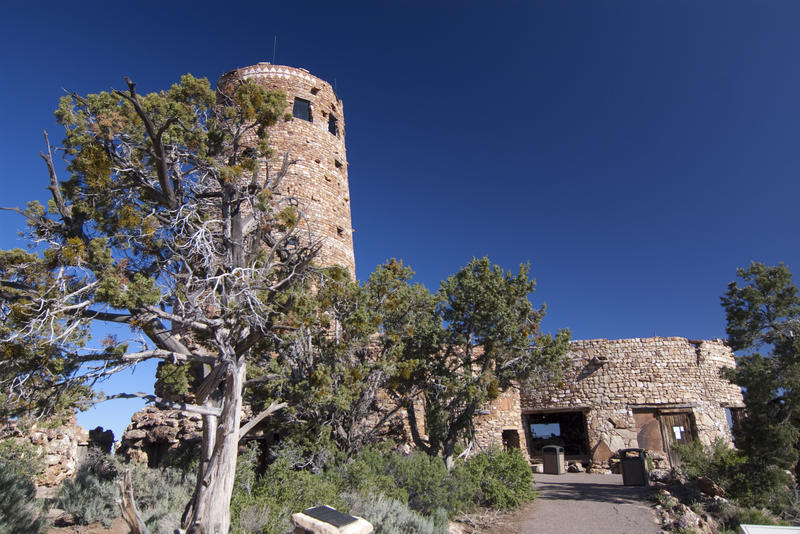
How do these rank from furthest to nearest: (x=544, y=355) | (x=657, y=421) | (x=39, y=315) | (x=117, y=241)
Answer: (x=657, y=421)
(x=544, y=355)
(x=117, y=241)
(x=39, y=315)

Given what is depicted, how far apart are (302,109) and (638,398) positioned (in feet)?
52.8

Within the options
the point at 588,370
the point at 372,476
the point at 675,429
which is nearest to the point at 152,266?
the point at 372,476

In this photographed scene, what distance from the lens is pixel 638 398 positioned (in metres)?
17.6

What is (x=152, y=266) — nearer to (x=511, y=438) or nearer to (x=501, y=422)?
(x=501, y=422)

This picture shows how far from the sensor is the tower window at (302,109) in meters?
16.4

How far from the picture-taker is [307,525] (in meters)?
4.23

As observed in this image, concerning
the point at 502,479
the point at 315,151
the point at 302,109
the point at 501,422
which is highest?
the point at 302,109

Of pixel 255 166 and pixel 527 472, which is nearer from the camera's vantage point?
pixel 255 166

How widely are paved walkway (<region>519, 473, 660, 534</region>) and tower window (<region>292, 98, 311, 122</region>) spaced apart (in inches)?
537

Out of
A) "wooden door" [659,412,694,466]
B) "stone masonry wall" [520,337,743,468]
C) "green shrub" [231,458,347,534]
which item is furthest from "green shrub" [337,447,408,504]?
"wooden door" [659,412,694,466]

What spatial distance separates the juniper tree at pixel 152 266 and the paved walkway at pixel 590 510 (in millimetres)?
6012

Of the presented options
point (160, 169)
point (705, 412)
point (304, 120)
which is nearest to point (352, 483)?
point (160, 169)

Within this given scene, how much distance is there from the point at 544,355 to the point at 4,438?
12.9m

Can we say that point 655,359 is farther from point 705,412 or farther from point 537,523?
point 537,523
